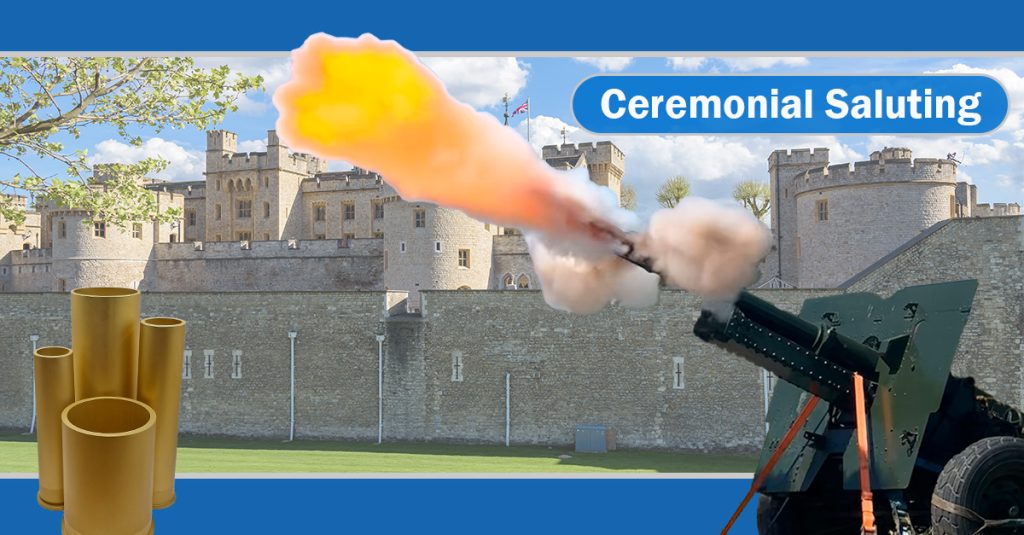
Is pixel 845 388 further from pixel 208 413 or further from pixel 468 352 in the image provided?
pixel 208 413

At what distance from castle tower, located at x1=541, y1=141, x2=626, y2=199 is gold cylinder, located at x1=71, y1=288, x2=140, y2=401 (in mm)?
32032

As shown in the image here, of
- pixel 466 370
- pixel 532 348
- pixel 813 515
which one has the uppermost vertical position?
pixel 532 348

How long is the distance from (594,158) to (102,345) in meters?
34.4

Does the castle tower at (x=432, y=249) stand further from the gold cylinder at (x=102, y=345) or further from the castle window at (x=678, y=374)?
the gold cylinder at (x=102, y=345)

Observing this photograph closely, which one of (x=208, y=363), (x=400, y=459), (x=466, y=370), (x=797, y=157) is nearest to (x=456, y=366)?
(x=466, y=370)

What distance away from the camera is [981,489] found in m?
7.99

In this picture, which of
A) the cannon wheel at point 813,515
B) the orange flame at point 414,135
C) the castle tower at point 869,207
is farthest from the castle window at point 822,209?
the orange flame at point 414,135

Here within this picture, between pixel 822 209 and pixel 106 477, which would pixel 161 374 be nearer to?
pixel 106 477

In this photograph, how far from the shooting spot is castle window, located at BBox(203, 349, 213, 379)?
2797cm

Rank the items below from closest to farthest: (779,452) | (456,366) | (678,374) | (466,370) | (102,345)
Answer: (779,452)
(102,345)
(678,374)
(466,370)
(456,366)

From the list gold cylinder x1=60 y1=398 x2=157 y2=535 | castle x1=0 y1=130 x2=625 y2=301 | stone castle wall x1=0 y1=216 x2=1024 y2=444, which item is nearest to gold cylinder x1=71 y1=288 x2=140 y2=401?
gold cylinder x1=60 y1=398 x2=157 y2=535

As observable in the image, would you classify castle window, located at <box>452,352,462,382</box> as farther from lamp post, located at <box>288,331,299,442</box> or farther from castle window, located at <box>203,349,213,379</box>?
castle window, located at <box>203,349,213,379</box>

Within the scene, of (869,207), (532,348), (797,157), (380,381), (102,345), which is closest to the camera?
(102,345)

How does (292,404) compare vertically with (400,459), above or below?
above
